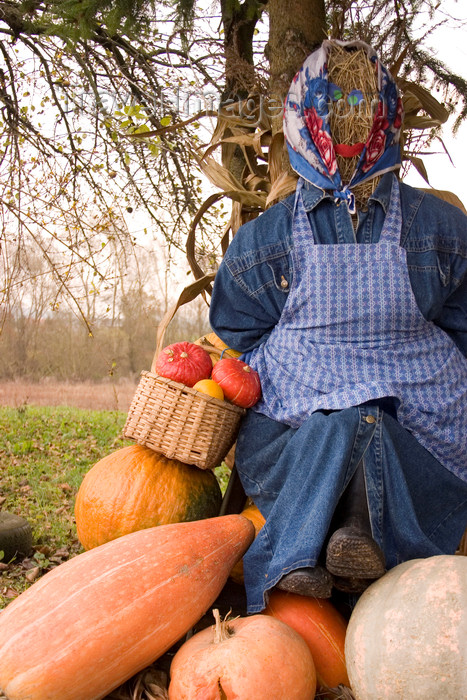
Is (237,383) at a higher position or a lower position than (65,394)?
higher

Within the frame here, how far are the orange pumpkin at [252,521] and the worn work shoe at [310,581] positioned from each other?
669mm

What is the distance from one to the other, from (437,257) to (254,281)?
77 centimetres

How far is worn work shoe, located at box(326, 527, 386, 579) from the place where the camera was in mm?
2041

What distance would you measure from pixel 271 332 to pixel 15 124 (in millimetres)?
3525

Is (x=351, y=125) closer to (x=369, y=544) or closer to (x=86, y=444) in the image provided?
(x=369, y=544)

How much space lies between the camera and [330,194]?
2863mm

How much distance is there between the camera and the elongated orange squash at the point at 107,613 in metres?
1.98

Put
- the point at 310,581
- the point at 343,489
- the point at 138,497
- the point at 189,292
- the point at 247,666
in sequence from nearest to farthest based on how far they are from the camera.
A: the point at 247,666, the point at 310,581, the point at 343,489, the point at 138,497, the point at 189,292

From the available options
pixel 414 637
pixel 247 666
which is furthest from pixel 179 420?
pixel 414 637

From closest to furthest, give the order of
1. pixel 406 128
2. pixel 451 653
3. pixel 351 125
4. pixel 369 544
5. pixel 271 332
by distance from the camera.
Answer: pixel 451 653
pixel 369 544
pixel 351 125
pixel 271 332
pixel 406 128

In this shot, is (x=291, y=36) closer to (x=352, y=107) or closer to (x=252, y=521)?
(x=352, y=107)

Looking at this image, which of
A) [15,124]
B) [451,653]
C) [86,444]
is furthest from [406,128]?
[86,444]

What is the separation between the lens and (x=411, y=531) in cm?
233

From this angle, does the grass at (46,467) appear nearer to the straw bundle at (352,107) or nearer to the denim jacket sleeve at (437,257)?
the denim jacket sleeve at (437,257)
